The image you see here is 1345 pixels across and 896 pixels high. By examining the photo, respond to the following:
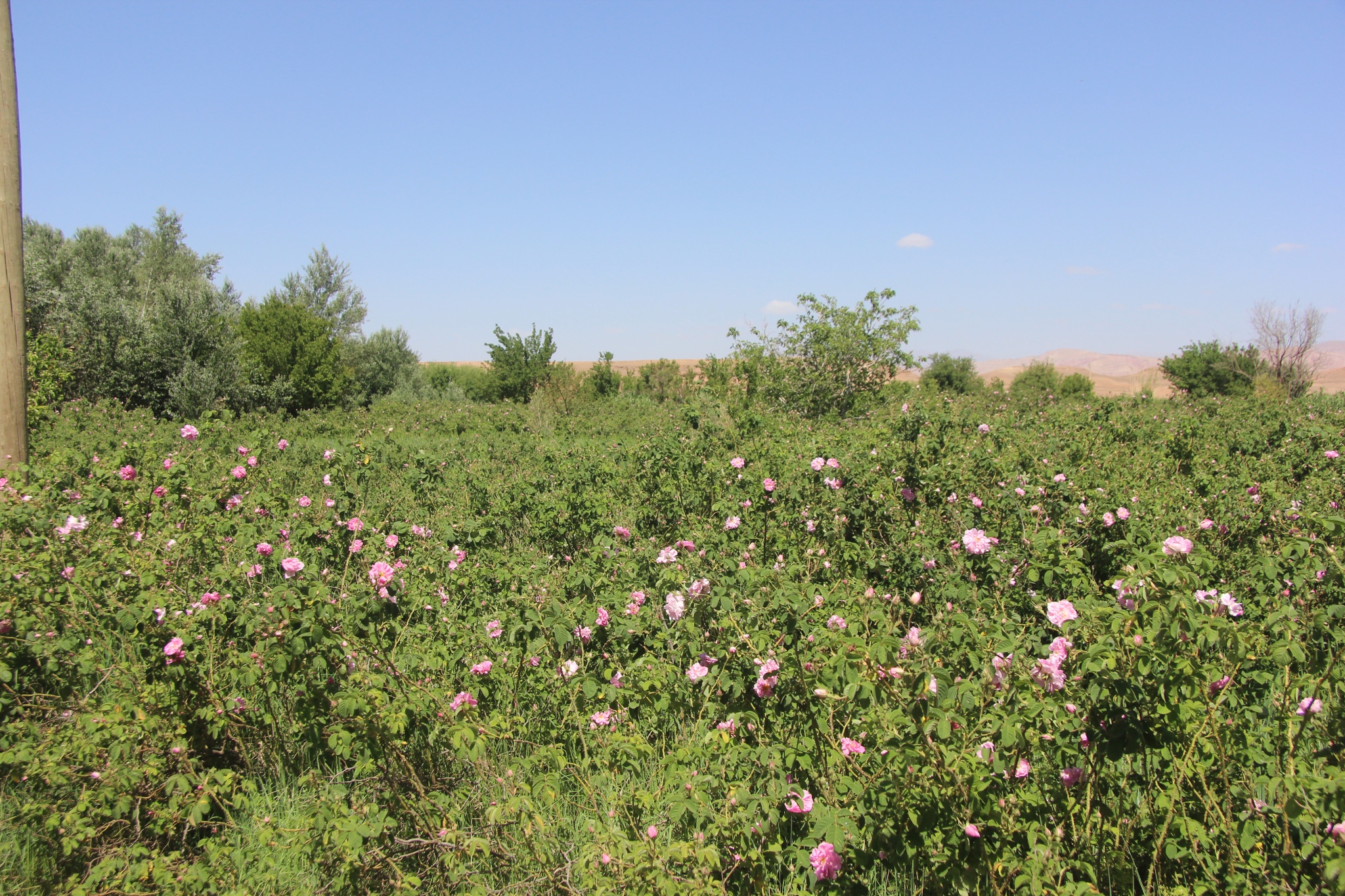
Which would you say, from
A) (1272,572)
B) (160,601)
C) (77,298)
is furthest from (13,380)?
(77,298)

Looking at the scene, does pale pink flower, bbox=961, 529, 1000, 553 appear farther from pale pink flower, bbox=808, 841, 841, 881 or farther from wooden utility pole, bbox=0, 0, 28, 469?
wooden utility pole, bbox=0, 0, 28, 469

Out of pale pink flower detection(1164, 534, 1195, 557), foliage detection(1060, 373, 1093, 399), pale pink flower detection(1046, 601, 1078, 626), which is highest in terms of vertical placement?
foliage detection(1060, 373, 1093, 399)

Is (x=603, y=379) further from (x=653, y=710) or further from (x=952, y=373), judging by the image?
(x=653, y=710)

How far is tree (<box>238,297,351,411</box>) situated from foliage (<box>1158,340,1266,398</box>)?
32.6 m

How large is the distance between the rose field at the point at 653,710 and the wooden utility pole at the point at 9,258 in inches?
53.2

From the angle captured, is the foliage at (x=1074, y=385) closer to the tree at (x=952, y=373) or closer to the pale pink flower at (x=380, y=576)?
the tree at (x=952, y=373)

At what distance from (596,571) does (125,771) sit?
167 cm

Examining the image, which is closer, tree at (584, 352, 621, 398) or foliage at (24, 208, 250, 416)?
foliage at (24, 208, 250, 416)

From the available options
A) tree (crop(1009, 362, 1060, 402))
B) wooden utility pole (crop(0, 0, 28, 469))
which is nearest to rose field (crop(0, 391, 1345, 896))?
wooden utility pole (crop(0, 0, 28, 469))

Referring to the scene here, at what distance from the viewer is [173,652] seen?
7.27ft

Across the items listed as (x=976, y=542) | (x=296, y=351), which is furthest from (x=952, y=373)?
(x=976, y=542)

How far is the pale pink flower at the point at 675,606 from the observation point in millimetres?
2492

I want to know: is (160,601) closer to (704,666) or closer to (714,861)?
(704,666)

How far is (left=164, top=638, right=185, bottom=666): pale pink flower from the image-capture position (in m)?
2.19
